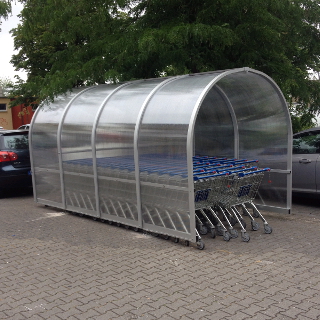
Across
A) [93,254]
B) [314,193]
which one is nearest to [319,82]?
[314,193]

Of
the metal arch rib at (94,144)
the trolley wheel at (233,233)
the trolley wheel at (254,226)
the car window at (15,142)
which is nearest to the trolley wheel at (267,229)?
the trolley wheel at (254,226)

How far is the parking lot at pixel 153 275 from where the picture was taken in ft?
13.8

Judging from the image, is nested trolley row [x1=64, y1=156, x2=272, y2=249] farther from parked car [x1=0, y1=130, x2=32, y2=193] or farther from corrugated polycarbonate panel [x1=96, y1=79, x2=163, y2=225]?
parked car [x1=0, y1=130, x2=32, y2=193]

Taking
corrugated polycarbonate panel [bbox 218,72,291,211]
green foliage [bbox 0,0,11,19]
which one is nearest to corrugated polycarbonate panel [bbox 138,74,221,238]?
corrugated polycarbonate panel [bbox 218,72,291,211]

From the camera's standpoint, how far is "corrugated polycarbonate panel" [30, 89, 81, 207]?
28.1ft

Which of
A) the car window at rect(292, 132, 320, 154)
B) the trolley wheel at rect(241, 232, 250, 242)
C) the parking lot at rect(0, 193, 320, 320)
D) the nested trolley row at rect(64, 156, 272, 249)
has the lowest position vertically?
the parking lot at rect(0, 193, 320, 320)

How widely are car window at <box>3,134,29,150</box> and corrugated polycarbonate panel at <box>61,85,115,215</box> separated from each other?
3.03 meters

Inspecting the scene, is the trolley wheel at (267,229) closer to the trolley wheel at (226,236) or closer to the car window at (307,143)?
the trolley wheel at (226,236)

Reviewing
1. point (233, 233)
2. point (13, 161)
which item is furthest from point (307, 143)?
point (13, 161)

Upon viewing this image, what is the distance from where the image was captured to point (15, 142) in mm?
10914

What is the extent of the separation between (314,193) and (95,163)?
4.16 meters

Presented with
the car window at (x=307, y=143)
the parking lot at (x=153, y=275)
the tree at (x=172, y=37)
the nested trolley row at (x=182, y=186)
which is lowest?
the parking lot at (x=153, y=275)

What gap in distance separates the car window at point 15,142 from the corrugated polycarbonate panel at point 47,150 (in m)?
1.90

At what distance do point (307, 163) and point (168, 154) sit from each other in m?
3.49
